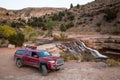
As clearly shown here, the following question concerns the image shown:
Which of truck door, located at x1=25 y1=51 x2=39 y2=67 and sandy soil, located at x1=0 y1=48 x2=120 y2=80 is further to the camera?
truck door, located at x1=25 y1=51 x2=39 y2=67

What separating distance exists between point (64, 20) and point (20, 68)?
7603cm

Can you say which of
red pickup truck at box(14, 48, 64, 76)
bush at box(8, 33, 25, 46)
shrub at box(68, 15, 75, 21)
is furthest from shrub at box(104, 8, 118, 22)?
red pickup truck at box(14, 48, 64, 76)

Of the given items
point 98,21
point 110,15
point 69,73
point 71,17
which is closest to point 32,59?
point 69,73

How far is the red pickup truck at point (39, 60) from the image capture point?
619 inches

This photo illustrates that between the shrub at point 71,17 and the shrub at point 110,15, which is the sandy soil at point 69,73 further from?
the shrub at point 71,17

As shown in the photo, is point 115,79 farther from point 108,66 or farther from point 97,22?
point 97,22

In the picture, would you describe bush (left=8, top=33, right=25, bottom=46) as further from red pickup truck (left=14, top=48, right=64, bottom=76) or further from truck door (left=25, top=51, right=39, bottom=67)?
truck door (left=25, top=51, right=39, bottom=67)

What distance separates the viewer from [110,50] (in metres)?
38.5

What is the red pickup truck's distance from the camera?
15.7 meters

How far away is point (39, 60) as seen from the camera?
16359 mm

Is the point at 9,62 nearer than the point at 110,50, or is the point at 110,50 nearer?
the point at 9,62

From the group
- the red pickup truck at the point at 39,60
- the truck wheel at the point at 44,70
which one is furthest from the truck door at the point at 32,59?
the truck wheel at the point at 44,70

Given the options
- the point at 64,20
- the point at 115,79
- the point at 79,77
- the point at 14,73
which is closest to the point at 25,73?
the point at 14,73

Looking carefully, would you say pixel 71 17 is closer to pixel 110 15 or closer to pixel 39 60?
pixel 110 15
